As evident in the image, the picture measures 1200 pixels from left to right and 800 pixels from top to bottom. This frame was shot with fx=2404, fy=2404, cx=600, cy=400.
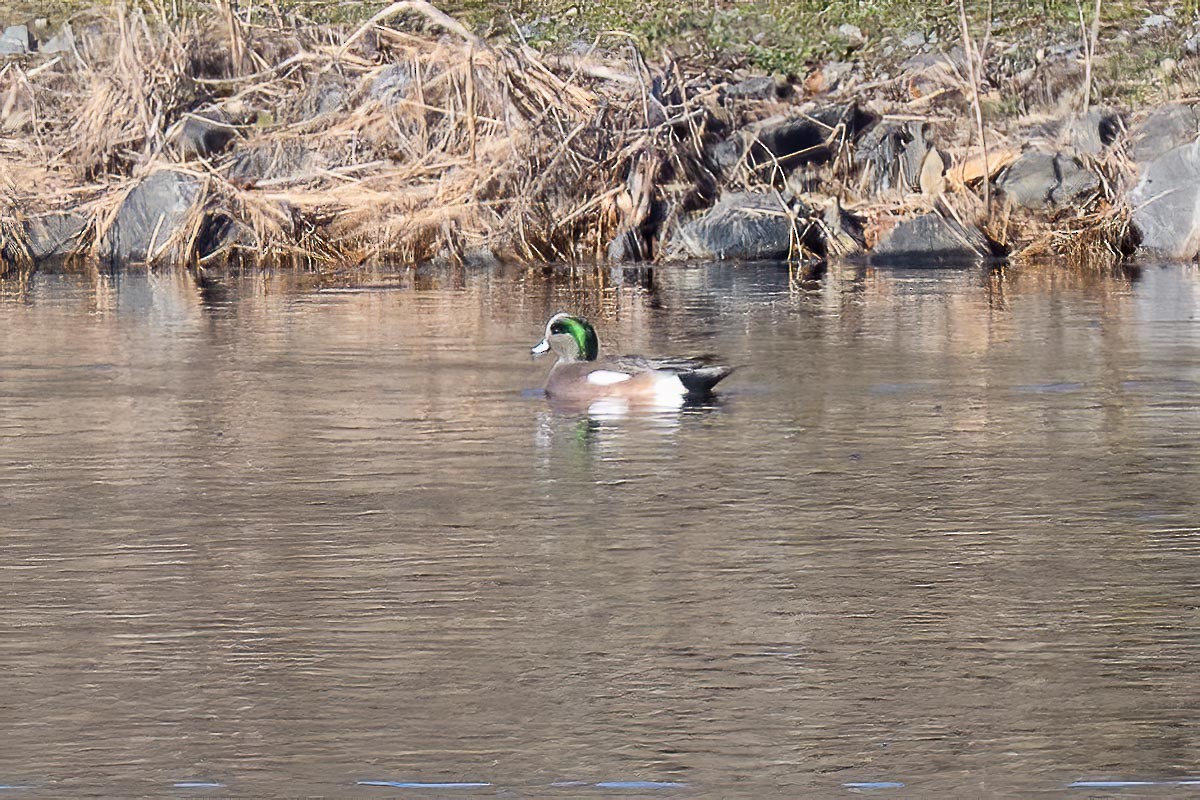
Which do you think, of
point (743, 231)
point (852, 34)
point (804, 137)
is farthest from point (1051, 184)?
point (852, 34)

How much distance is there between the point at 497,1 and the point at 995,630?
23.4 metres

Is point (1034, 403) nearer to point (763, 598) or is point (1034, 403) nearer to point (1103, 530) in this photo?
point (1103, 530)

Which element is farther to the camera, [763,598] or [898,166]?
[898,166]

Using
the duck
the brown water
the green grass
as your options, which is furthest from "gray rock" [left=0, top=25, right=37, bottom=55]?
the duck

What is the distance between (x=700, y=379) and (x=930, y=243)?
10167mm

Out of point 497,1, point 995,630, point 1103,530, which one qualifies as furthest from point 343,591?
point 497,1

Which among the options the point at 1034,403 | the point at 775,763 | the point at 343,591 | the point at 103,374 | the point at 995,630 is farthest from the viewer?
the point at 103,374

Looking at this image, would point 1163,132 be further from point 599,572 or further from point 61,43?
point 599,572

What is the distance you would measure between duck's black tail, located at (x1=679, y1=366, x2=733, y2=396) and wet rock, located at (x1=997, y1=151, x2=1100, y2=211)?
1080 cm

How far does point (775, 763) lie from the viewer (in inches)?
215

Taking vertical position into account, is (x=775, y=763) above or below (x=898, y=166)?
below

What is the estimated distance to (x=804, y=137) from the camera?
2355 cm

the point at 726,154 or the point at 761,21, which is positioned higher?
the point at 761,21

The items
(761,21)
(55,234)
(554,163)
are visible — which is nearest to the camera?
(554,163)
